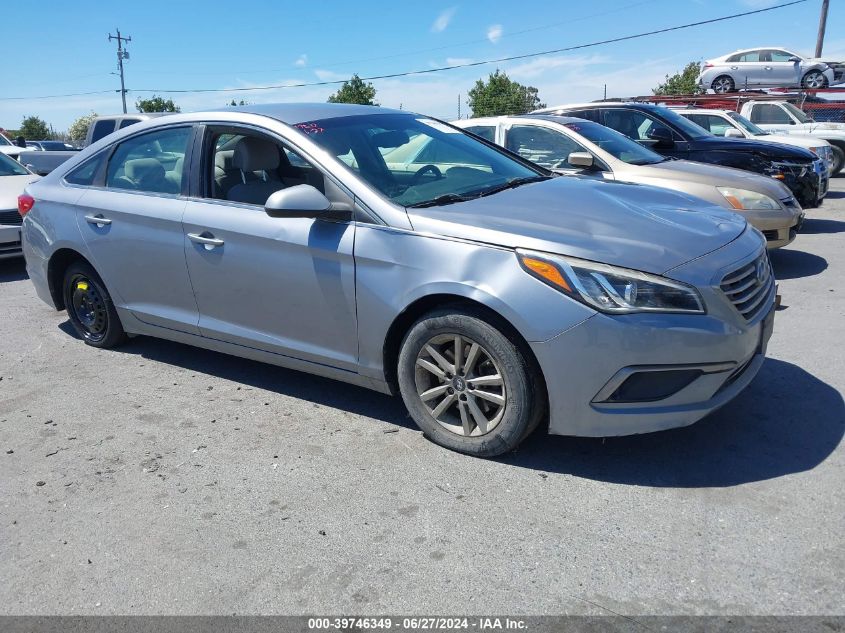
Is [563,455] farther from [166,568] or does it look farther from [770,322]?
[166,568]

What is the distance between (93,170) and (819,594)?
16.1ft

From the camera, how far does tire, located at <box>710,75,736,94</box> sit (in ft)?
88.0

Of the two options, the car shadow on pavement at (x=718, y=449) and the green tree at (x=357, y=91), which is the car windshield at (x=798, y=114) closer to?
the car shadow on pavement at (x=718, y=449)

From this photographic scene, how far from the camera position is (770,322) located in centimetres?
373

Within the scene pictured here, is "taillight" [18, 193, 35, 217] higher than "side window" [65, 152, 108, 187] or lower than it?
lower

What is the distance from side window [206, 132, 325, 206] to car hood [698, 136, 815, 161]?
21.3 ft

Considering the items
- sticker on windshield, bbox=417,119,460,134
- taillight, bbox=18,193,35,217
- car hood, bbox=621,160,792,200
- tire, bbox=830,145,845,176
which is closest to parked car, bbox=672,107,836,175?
tire, bbox=830,145,845,176

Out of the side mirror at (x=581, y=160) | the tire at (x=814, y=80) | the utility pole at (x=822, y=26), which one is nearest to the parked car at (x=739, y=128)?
the side mirror at (x=581, y=160)

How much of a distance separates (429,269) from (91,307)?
311 cm

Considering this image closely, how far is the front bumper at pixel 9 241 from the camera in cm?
827

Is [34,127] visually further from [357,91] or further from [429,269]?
[429,269]

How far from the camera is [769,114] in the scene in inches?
730

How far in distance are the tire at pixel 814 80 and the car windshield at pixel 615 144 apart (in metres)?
21.6

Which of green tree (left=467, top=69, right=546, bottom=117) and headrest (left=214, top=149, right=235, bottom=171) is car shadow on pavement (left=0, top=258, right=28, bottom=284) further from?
green tree (left=467, top=69, right=546, bottom=117)
